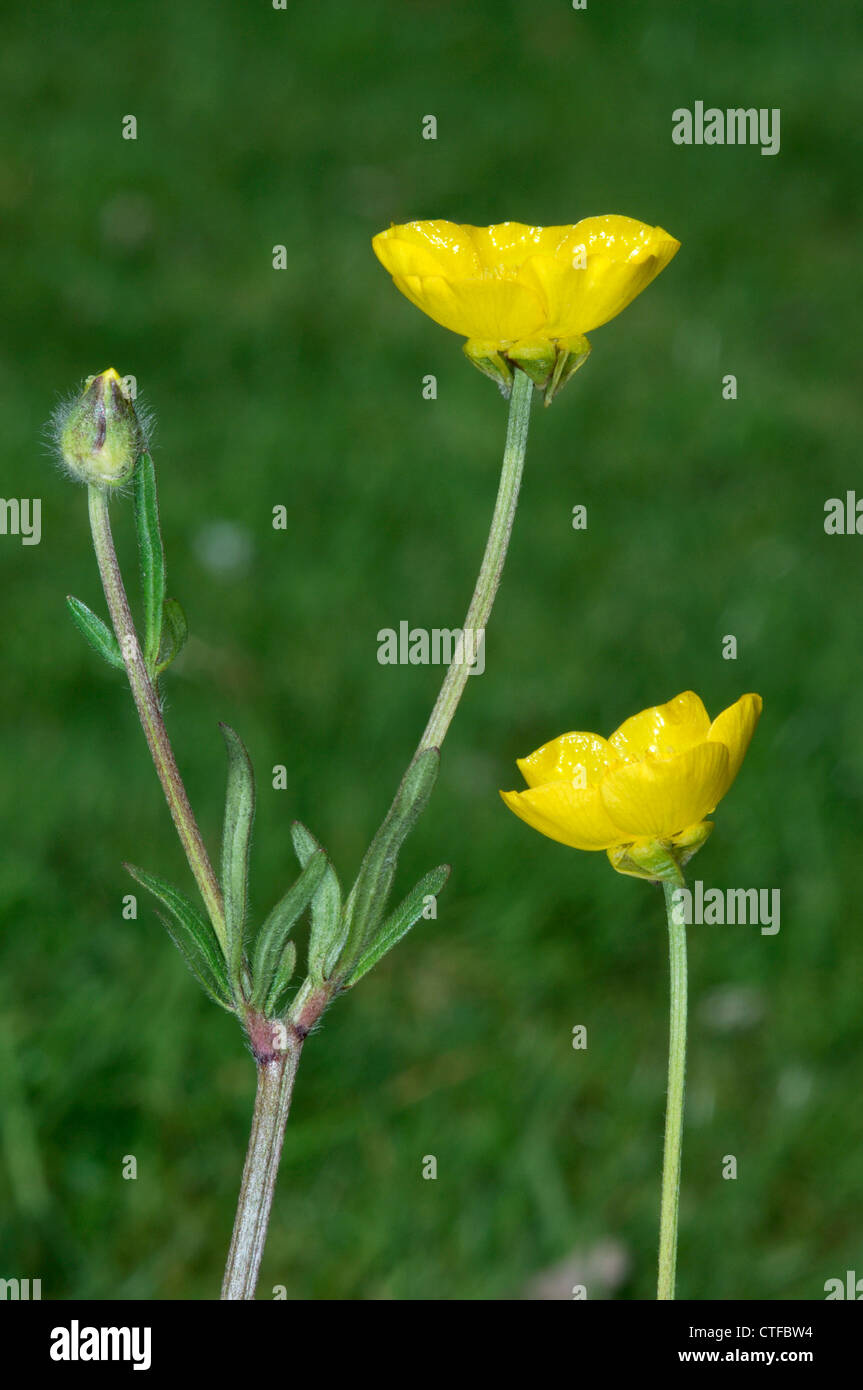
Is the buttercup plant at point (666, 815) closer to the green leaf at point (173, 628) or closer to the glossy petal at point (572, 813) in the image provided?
the glossy petal at point (572, 813)

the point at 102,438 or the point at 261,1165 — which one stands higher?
the point at 102,438

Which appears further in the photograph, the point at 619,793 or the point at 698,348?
the point at 698,348

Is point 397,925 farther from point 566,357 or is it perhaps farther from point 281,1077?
point 566,357

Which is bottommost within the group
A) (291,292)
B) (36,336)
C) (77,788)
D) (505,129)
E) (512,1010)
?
(512,1010)

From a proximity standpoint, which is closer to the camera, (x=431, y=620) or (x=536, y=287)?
(x=536, y=287)

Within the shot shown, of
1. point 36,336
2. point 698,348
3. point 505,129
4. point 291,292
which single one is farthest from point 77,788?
point 505,129

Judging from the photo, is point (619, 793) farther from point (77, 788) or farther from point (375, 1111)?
point (77, 788)

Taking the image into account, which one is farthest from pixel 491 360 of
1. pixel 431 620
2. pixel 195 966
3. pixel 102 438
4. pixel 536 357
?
pixel 431 620
